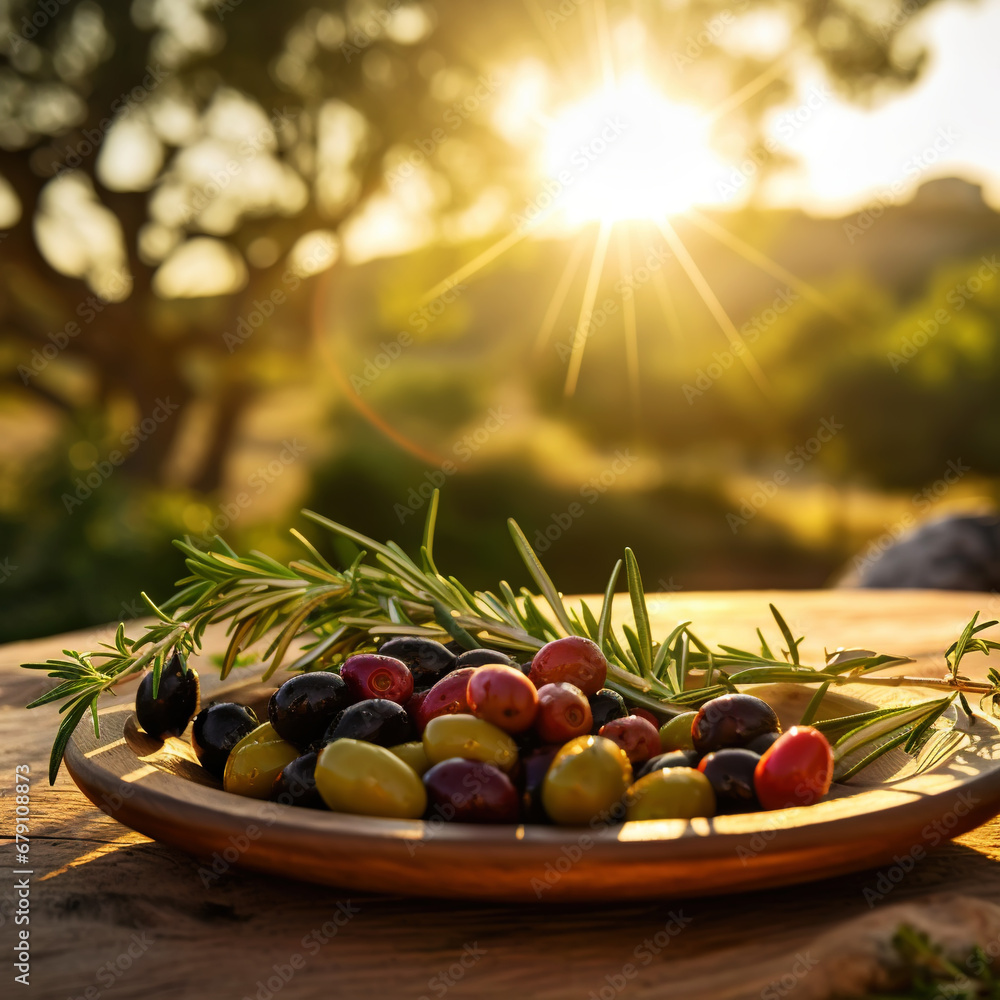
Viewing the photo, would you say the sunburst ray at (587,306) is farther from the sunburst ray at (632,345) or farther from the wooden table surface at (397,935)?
the wooden table surface at (397,935)

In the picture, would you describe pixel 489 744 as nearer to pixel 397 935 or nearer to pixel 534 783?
pixel 534 783

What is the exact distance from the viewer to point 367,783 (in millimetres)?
900

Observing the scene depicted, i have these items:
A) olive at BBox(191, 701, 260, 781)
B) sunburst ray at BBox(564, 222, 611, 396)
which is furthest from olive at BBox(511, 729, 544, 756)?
sunburst ray at BBox(564, 222, 611, 396)

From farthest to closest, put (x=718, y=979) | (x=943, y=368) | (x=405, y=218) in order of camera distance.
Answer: (x=943, y=368) → (x=405, y=218) → (x=718, y=979)

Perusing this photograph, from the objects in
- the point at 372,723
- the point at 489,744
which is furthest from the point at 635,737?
the point at 372,723

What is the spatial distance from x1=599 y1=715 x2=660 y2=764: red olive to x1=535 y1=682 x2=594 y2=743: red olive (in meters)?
0.04

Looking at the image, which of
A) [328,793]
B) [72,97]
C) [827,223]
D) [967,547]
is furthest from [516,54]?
[827,223]

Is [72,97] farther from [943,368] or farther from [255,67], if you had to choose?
[943,368]

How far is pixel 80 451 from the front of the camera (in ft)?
18.4

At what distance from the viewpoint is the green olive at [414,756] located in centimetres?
100

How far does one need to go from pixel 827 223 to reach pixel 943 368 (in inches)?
514

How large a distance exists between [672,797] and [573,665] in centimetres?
27

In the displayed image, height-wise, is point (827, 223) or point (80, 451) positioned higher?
point (827, 223)

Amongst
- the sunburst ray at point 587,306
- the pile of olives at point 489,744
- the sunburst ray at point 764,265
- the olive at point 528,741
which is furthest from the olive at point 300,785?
the sunburst ray at point 764,265
